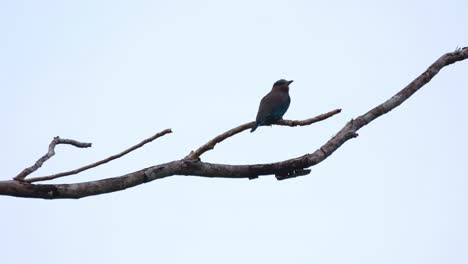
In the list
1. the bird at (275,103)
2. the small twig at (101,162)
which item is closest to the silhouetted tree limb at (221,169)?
the small twig at (101,162)

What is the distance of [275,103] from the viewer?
9914 millimetres

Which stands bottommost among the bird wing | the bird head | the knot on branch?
the knot on branch

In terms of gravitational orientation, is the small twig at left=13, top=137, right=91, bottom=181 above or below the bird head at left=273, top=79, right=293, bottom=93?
below

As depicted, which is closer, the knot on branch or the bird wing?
the knot on branch

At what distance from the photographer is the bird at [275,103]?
9367 millimetres

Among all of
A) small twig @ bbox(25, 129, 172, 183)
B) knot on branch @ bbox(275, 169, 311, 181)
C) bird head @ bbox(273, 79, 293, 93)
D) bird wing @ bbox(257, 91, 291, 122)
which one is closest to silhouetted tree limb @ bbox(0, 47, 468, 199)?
knot on branch @ bbox(275, 169, 311, 181)

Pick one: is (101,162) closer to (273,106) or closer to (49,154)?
(49,154)

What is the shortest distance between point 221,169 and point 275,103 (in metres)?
6.64

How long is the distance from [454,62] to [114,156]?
2.32 metres

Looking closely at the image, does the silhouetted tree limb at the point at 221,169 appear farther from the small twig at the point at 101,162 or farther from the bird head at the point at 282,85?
the bird head at the point at 282,85

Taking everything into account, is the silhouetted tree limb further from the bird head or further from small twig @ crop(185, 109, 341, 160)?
the bird head

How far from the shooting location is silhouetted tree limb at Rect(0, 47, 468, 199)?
300cm

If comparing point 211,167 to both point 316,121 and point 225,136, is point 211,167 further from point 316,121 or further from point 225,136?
point 316,121

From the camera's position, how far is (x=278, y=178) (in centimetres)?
355
